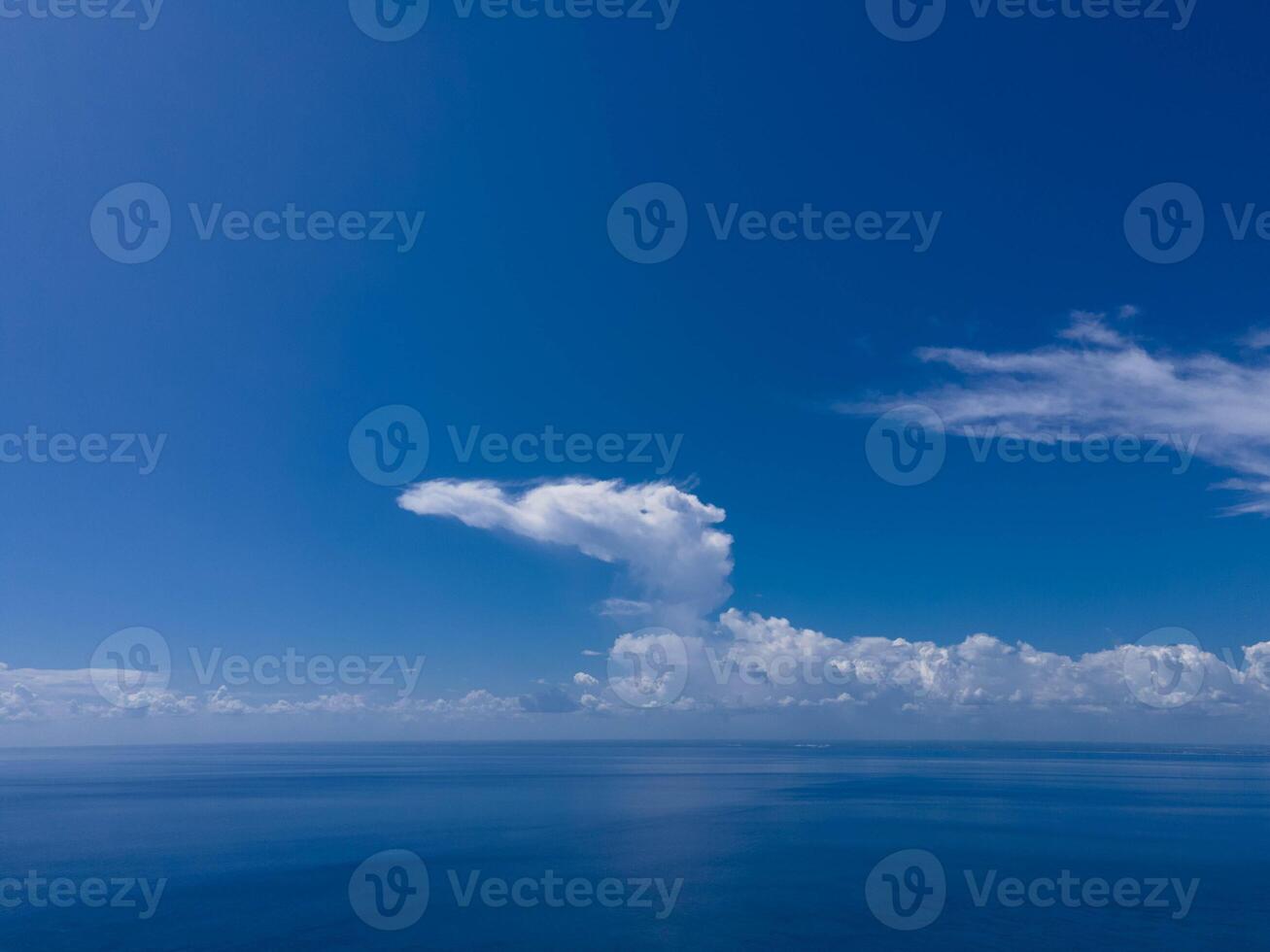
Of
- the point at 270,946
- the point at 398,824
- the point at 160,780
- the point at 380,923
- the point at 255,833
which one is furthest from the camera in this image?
the point at 160,780

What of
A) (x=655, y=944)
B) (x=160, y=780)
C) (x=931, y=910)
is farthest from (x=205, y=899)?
(x=160, y=780)

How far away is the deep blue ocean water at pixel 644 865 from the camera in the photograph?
110 feet

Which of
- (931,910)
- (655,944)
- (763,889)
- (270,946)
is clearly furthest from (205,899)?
(931,910)

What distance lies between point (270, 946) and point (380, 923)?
5196 millimetres

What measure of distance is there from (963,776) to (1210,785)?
35464 mm

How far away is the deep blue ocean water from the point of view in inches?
1323

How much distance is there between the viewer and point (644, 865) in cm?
4728

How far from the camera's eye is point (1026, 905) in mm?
38219

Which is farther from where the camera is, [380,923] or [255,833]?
[255,833]

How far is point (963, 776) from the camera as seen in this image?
137625 mm

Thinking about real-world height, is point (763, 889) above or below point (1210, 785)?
above

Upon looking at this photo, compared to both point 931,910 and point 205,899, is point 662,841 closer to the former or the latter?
point 931,910

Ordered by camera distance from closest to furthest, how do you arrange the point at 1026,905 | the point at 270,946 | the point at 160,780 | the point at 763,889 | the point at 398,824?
the point at 270,946
the point at 1026,905
the point at 763,889
the point at 398,824
the point at 160,780

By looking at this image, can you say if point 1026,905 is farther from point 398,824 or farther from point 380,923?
point 398,824
